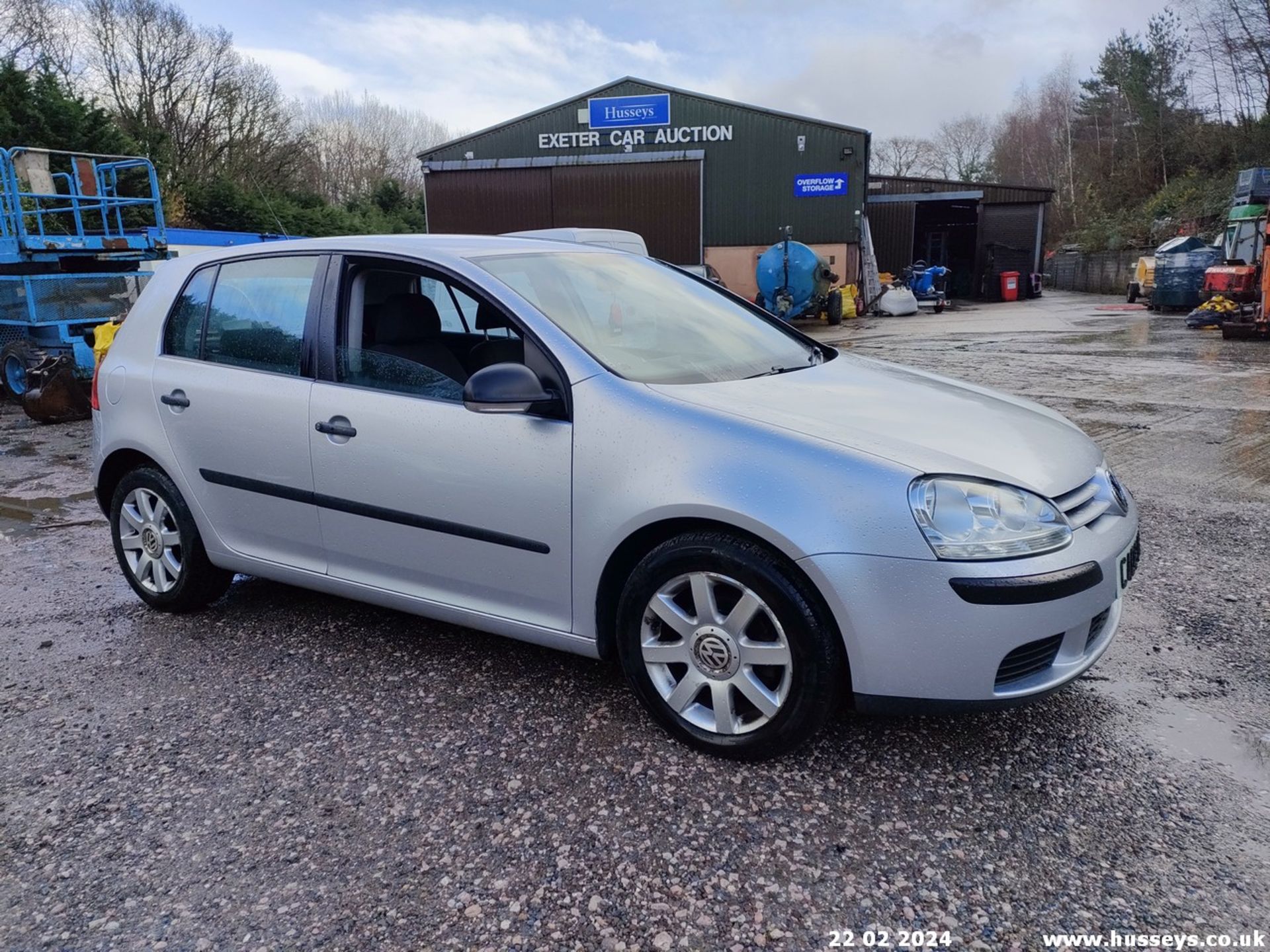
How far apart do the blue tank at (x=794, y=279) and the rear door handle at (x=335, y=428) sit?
1922 centimetres

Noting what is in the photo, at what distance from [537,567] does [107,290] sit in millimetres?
10455

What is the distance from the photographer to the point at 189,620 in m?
3.97

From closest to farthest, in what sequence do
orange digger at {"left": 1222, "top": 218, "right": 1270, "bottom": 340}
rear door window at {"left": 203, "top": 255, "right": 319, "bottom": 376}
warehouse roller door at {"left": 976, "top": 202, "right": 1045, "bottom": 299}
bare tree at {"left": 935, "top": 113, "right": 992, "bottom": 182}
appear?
1. rear door window at {"left": 203, "top": 255, "right": 319, "bottom": 376}
2. orange digger at {"left": 1222, "top": 218, "right": 1270, "bottom": 340}
3. warehouse roller door at {"left": 976, "top": 202, "right": 1045, "bottom": 299}
4. bare tree at {"left": 935, "top": 113, "right": 992, "bottom": 182}

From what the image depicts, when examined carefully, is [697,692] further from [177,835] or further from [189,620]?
[189,620]

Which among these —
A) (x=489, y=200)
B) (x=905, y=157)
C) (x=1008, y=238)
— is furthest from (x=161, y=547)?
(x=905, y=157)

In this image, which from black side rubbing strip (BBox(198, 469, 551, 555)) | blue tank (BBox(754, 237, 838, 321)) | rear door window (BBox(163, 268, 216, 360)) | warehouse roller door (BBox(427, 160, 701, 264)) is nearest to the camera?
black side rubbing strip (BBox(198, 469, 551, 555))

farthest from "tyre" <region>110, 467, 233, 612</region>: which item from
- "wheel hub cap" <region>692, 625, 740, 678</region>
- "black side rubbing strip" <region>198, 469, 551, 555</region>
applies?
"wheel hub cap" <region>692, 625, 740, 678</region>

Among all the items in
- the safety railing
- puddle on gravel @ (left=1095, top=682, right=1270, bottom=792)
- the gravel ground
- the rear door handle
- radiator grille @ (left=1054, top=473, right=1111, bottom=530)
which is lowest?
the gravel ground

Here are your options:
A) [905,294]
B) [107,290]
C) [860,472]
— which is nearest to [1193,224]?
[905,294]

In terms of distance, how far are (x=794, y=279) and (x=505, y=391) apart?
2011 cm

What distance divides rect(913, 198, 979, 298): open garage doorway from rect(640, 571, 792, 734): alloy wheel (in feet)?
117

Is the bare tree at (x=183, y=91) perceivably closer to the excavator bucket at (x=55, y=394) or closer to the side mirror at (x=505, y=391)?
the excavator bucket at (x=55, y=394)

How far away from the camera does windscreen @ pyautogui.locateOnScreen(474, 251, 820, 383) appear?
305 centimetres

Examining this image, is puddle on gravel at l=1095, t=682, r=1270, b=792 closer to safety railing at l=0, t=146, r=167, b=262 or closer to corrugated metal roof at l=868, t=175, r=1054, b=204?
safety railing at l=0, t=146, r=167, b=262
